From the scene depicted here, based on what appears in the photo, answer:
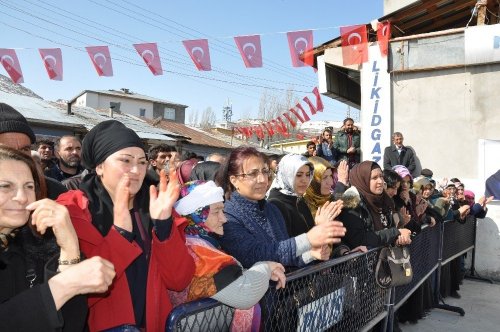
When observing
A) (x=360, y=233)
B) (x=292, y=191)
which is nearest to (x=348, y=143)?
(x=360, y=233)

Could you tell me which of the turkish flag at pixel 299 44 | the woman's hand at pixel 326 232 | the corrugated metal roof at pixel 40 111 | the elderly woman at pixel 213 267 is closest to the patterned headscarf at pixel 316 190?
the woman's hand at pixel 326 232

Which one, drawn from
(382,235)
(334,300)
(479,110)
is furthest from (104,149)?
(479,110)

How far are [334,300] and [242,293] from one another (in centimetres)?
116

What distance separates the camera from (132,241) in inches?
72.2

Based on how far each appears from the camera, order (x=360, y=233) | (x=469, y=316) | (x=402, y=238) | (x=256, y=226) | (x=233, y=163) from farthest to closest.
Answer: (x=469, y=316), (x=402, y=238), (x=360, y=233), (x=233, y=163), (x=256, y=226)

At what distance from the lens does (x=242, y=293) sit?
1.94m

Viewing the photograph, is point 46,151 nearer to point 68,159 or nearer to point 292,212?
point 68,159

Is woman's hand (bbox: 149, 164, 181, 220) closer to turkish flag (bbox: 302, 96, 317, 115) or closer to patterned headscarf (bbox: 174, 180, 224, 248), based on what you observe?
patterned headscarf (bbox: 174, 180, 224, 248)

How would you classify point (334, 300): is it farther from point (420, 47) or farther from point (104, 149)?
point (420, 47)

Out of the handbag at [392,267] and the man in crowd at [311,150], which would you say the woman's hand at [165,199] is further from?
the man in crowd at [311,150]

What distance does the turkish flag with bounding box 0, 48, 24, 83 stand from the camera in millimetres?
11086

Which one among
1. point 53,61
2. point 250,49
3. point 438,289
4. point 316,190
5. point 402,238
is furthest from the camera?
point 53,61

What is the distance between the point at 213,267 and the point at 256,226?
77cm

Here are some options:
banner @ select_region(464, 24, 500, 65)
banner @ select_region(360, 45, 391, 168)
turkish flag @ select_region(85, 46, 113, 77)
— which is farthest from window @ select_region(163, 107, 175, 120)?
banner @ select_region(464, 24, 500, 65)
